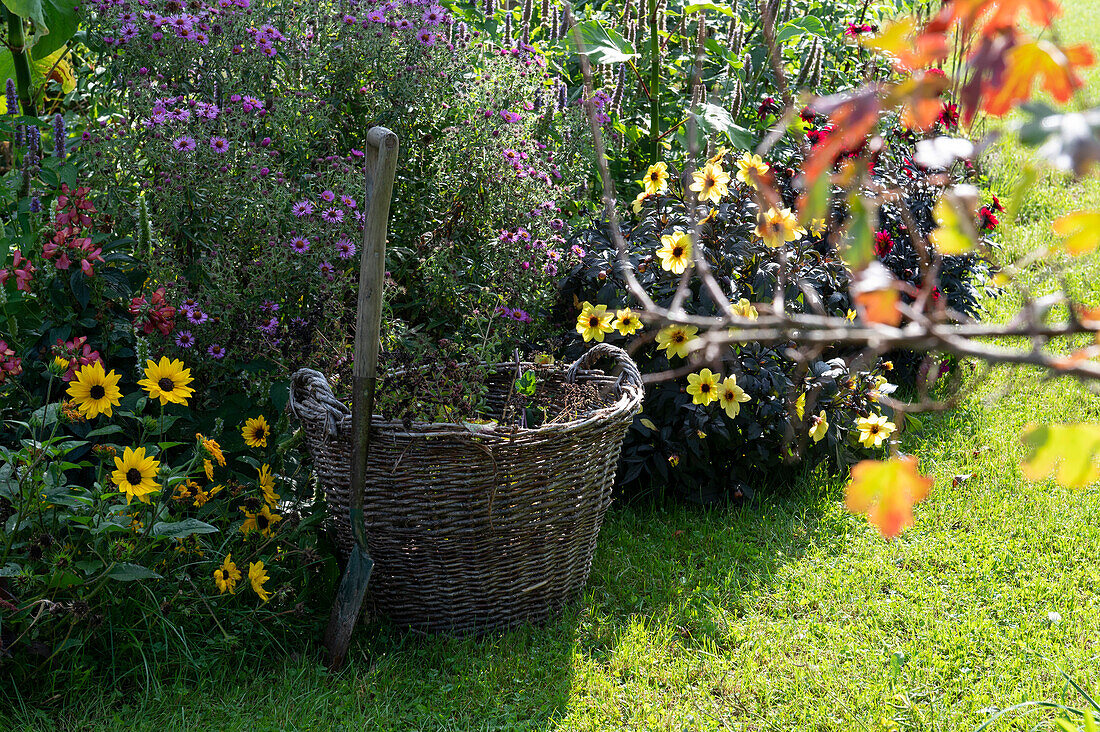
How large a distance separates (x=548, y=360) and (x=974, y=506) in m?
1.53

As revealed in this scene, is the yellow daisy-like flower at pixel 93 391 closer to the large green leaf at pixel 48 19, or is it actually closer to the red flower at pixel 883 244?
the large green leaf at pixel 48 19

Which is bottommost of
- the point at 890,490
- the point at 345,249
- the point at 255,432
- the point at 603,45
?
the point at 255,432

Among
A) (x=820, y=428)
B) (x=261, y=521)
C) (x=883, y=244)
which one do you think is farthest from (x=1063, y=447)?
(x=883, y=244)

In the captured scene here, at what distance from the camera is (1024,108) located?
2.09 feet

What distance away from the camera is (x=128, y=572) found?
1.90m

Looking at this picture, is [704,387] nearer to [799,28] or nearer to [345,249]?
[345,249]

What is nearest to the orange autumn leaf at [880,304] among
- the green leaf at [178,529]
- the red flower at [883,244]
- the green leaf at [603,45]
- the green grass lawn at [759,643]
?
the green grass lawn at [759,643]

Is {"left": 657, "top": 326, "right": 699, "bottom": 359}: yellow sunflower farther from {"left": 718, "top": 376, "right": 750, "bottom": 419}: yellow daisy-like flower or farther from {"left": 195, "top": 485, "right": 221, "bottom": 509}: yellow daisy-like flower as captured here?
{"left": 195, "top": 485, "right": 221, "bottom": 509}: yellow daisy-like flower

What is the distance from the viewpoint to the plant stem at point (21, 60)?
2.98 metres

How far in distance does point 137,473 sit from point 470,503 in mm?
713

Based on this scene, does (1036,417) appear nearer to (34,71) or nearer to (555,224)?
(555,224)

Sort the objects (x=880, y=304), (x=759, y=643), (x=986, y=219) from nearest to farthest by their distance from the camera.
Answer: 1. (x=880, y=304)
2. (x=759, y=643)
3. (x=986, y=219)

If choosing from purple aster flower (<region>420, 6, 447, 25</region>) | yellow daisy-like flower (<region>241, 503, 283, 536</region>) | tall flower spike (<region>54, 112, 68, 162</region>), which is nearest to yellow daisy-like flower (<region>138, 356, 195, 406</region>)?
yellow daisy-like flower (<region>241, 503, 283, 536</region>)

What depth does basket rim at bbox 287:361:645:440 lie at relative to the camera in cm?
200
